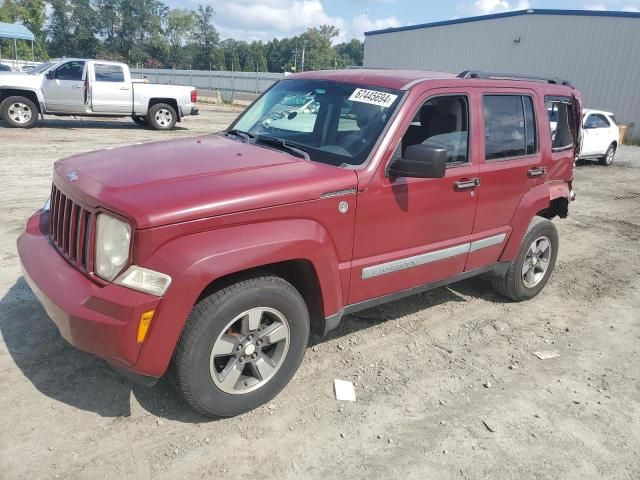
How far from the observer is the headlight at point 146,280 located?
2.51 m

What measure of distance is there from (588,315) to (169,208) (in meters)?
4.08

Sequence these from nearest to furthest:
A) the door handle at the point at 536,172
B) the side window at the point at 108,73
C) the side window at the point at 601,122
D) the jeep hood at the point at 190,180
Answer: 1. the jeep hood at the point at 190,180
2. the door handle at the point at 536,172
3. the side window at the point at 108,73
4. the side window at the point at 601,122

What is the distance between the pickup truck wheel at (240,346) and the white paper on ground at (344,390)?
358mm

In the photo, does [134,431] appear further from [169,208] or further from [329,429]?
[169,208]

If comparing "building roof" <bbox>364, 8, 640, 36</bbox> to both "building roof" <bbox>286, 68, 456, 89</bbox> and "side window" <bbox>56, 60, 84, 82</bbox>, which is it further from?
"building roof" <bbox>286, 68, 456, 89</bbox>

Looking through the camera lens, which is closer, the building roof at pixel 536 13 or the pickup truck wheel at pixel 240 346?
the pickup truck wheel at pixel 240 346

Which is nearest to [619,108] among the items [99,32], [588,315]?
[588,315]

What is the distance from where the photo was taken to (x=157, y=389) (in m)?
3.25

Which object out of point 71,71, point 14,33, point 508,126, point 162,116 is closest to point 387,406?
point 508,126

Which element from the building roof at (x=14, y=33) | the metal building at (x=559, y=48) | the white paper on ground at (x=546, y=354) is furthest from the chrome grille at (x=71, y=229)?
the building roof at (x=14, y=33)

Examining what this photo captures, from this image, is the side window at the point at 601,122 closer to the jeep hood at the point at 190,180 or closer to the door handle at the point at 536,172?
the door handle at the point at 536,172

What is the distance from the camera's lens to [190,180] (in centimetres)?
282

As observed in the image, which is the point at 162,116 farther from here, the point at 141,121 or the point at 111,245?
the point at 111,245

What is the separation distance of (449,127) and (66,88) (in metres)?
13.2
